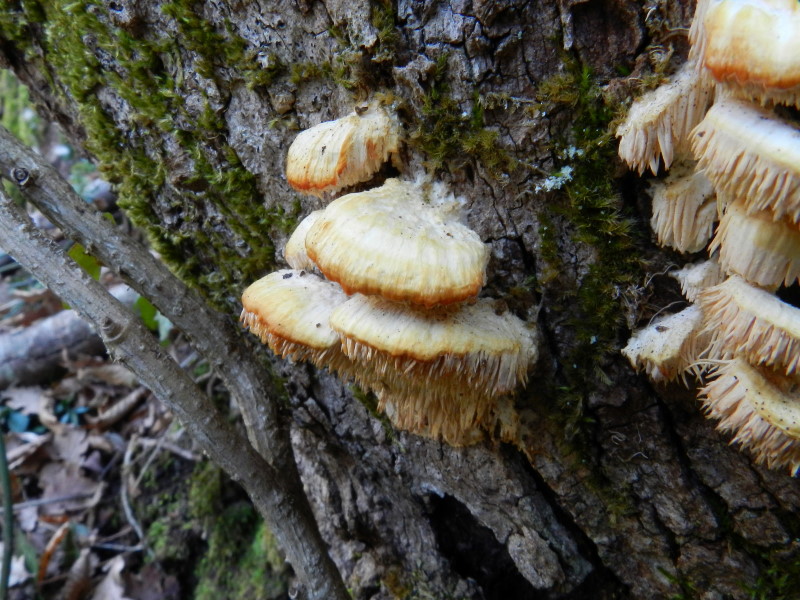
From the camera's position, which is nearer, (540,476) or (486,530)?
(540,476)

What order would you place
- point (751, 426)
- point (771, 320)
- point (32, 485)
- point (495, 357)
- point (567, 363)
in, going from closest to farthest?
point (771, 320)
point (751, 426)
point (495, 357)
point (567, 363)
point (32, 485)

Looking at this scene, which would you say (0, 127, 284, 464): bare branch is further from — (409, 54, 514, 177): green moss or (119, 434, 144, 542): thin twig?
(119, 434, 144, 542): thin twig

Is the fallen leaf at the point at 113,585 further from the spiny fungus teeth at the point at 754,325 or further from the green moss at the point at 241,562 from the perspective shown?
the spiny fungus teeth at the point at 754,325

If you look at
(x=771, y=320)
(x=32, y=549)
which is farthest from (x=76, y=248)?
(x=32, y=549)

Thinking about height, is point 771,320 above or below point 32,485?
above

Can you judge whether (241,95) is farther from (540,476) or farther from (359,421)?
(540,476)

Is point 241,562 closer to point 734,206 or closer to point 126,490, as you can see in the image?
point 126,490
